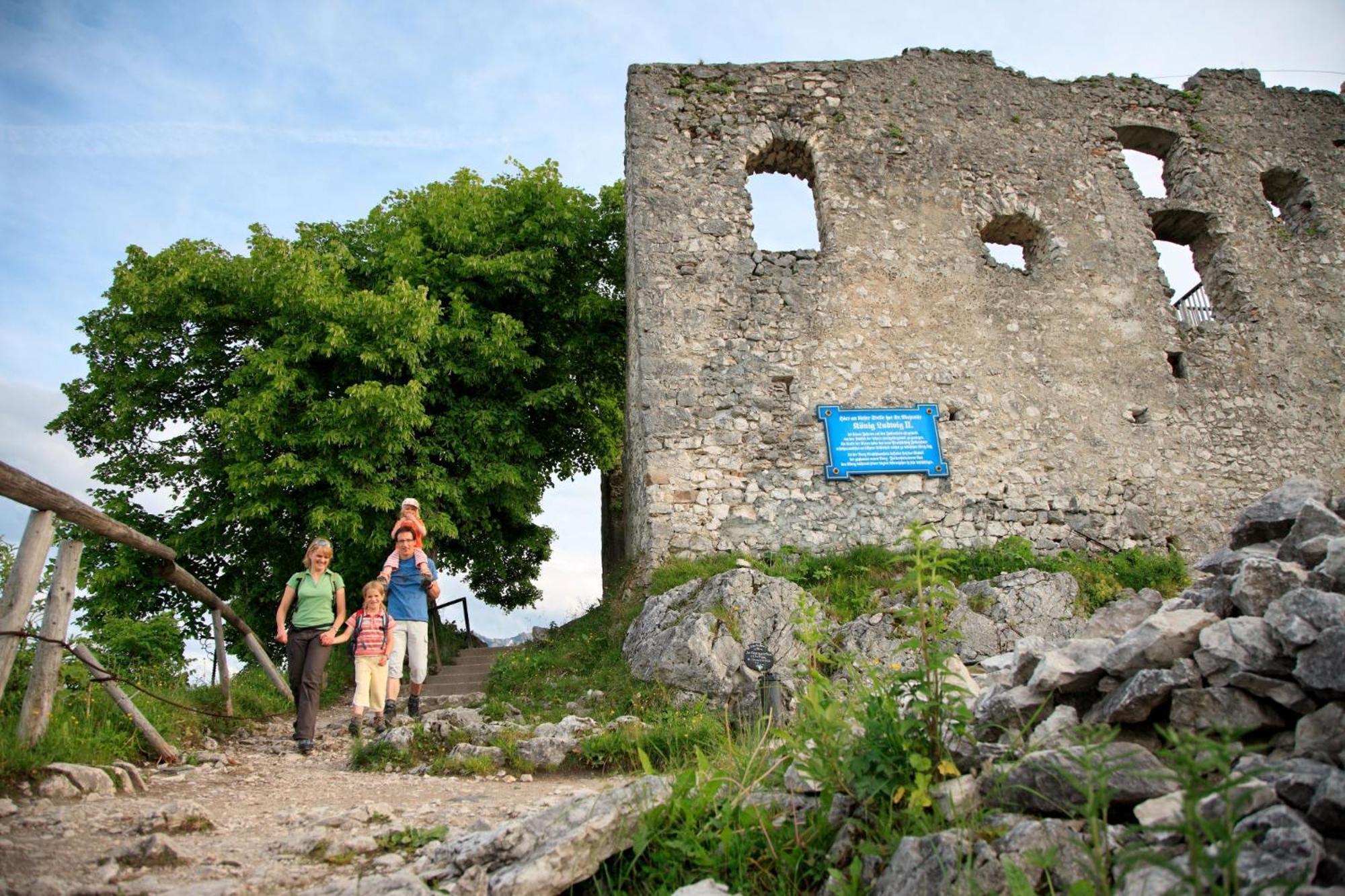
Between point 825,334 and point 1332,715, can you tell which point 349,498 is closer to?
point 825,334

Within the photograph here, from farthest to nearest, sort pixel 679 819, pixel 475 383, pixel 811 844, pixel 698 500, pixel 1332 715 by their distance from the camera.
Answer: pixel 475 383, pixel 698 500, pixel 679 819, pixel 811 844, pixel 1332 715

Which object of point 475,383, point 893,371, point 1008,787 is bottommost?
point 1008,787

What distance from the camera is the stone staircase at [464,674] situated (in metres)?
9.37

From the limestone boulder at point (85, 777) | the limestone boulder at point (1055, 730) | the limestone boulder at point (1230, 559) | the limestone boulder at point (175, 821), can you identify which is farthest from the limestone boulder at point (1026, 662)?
the limestone boulder at point (85, 777)

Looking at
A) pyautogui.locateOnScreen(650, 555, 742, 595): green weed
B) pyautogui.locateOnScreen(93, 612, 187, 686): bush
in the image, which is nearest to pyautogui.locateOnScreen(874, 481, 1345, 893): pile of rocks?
pyautogui.locateOnScreen(650, 555, 742, 595): green weed

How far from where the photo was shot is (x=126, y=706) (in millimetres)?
4820

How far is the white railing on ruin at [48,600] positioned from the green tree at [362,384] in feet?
15.2

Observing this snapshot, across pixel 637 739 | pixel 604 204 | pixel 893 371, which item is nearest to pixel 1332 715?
pixel 637 739

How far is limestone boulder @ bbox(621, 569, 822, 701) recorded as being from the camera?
7.07 metres

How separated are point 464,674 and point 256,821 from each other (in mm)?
6490

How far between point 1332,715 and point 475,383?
10412 mm

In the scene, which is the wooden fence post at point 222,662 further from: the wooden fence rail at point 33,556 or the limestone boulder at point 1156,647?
the limestone boulder at point 1156,647

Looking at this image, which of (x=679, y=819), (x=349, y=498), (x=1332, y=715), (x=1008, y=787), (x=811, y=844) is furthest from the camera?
(x=349, y=498)

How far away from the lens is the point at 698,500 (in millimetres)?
9148
